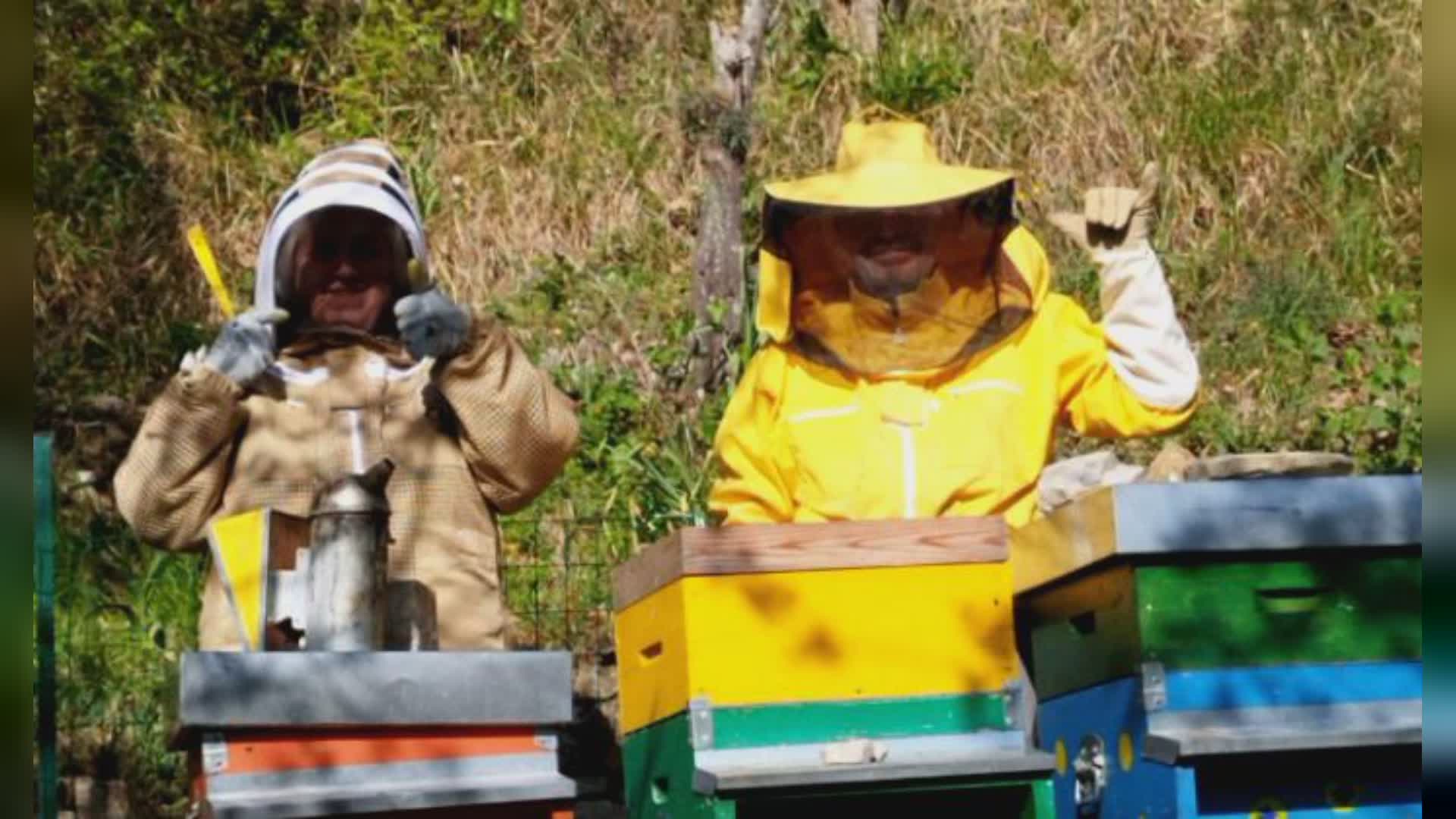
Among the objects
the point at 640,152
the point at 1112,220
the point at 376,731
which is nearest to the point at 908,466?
the point at 1112,220

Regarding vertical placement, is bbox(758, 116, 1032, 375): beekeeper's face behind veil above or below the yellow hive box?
above

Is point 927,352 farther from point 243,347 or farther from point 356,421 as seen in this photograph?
point 243,347

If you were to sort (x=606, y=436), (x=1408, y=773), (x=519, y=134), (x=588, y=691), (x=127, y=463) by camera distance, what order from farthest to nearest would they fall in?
(x=519, y=134)
(x=606, y=436)
(x=588, y=691)
(x=127, y=463)
(x=1408, y=773)

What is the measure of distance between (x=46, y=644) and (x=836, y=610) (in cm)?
127

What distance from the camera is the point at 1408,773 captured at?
3.07 metres

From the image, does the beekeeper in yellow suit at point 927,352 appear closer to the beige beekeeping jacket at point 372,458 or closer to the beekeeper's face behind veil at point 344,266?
the beige beekeeping jacket at point 372,458

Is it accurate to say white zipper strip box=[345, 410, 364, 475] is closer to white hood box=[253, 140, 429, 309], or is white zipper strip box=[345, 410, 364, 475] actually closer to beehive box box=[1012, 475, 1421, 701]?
white hood box=[253, 140, 429, 309]

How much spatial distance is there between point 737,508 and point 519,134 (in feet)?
14.9

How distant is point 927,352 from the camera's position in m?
4.07

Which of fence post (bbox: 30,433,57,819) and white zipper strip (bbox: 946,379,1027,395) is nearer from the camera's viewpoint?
fence post (bbox: 30,433,57,819)

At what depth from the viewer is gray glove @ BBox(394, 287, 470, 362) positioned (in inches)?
143

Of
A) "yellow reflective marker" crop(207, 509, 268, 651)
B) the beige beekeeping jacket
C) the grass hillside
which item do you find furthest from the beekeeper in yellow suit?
the grass hillside

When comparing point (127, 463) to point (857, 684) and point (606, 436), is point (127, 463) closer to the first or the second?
point (857, 684)

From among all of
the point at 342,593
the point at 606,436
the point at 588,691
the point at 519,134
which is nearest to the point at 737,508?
the point at 342,593
